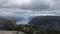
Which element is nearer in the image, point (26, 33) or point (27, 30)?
→ point (26, 33)

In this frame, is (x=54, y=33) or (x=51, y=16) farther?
(x=51, y=16)

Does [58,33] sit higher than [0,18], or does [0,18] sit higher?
[0,18]

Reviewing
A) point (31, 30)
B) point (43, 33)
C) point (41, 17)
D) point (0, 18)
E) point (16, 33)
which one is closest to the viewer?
point (16, 33)

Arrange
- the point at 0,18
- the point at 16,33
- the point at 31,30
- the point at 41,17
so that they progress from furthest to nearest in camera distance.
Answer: the point at 41,17, the point at 0,18, the point at 31,30, the point at 16,33

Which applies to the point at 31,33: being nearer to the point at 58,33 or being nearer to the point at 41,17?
the point at 58,33

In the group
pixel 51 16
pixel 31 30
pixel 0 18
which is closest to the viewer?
pixel 31 30

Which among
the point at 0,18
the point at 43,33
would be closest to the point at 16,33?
the point at 43,33

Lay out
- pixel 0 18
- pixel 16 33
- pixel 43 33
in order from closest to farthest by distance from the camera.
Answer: pixel 16 33 → pixel 43 33 → pixel 0 18

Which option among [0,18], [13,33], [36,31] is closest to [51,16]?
[0,18]

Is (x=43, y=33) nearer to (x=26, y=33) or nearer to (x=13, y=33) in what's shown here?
(x=26, y=33)
